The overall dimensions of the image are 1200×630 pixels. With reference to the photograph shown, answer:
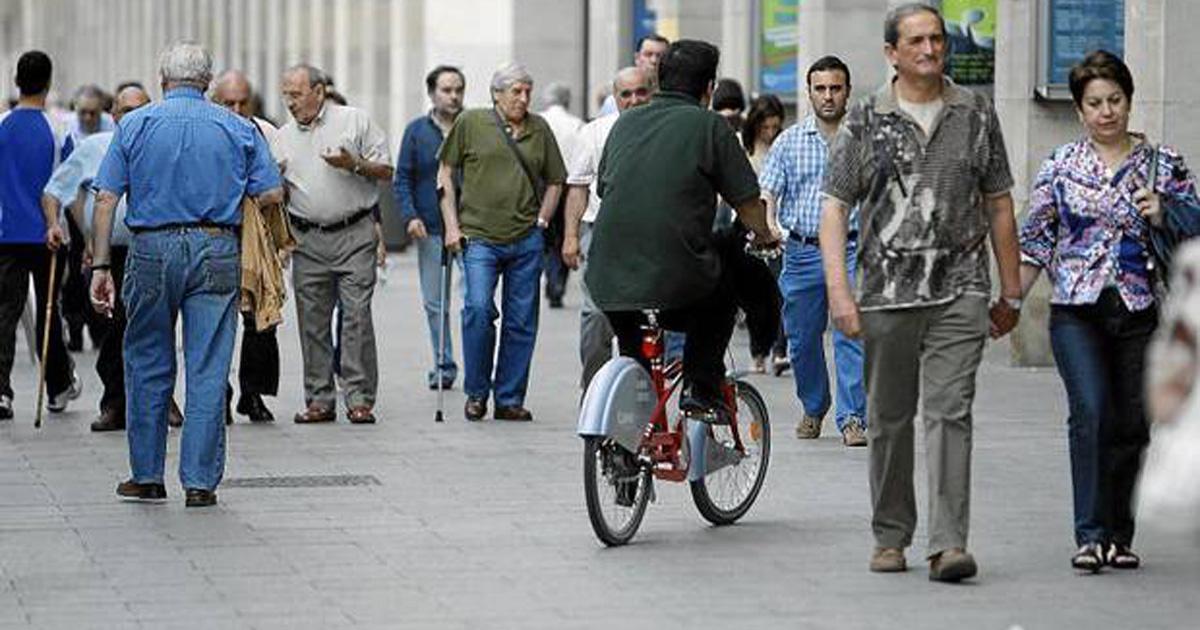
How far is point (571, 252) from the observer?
15.2m

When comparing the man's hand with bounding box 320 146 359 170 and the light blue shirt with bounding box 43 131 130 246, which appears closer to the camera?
the man's hand with bounding box 320 146 359 170

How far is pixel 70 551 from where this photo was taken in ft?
35.9

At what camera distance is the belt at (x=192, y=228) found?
1225 centimetres

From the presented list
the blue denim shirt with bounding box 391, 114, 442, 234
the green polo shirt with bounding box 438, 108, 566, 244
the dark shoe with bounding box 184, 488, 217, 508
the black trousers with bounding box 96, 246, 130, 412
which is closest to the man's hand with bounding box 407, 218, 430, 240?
the blue denim shirt with bounding box 391, 114, 442, 234

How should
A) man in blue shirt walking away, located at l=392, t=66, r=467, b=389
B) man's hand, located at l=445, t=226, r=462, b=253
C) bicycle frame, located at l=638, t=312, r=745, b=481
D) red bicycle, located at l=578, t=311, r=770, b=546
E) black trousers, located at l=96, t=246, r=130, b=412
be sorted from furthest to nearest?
1. man in blue shirt walking away, located at l=392, t=66, r=467, b=389
2. man's hand, located at l=445, t=226, r=462, b=253
3. black trousers, located at l=96, t=246, r=130, b=412
4. bicycle frame, located at l=638, t=312, r=745, b=481
5. red bicycle, located at l=578, t=311, r=770, b=546

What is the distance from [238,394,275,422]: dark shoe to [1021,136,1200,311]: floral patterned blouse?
21.0 feet

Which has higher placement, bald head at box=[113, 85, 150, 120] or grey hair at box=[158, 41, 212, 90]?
grey hair at box=[158, 41, 212, 90]

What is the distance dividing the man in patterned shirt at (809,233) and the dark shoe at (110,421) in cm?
318

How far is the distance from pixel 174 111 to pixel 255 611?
10.8 feet

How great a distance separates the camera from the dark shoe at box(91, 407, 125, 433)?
15.5 meters

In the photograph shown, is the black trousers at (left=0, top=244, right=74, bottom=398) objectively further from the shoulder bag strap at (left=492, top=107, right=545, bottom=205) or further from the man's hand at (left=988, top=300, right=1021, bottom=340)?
the man's hand at (left=988, top=300, right=1021, bottom=340)

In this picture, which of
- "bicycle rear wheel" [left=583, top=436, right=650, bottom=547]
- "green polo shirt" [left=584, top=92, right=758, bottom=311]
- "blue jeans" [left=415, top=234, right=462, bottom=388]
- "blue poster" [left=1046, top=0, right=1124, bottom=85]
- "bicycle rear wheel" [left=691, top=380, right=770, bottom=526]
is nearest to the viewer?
"bicycle rear wheel" [left=583, top=436, right=650, bottom=547]

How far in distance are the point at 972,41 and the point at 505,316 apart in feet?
17.6

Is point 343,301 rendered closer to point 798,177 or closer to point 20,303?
point 20,303
